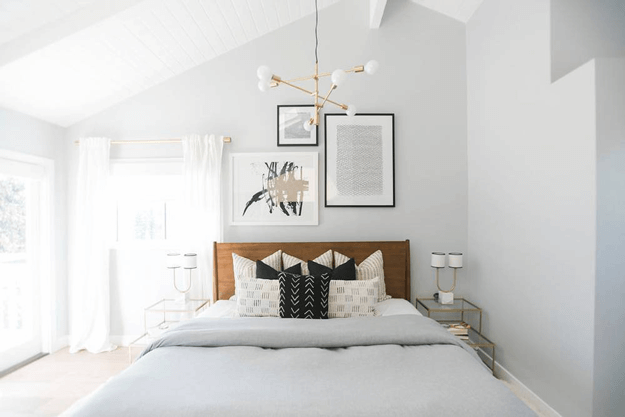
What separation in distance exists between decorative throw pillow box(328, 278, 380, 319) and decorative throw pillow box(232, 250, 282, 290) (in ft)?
2.13

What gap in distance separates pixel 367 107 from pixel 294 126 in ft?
2.34

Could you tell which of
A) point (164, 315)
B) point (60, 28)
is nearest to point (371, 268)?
point (164, 315)

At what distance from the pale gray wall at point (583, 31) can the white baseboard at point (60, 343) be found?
15.1 ft

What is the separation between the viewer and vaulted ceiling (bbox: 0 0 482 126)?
96.5 inches

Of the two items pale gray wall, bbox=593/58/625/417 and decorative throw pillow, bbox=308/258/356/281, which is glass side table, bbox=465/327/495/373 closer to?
pale gray wall, bbox=593/58/625/417

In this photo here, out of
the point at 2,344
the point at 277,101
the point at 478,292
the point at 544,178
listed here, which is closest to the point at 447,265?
the point at 478,292

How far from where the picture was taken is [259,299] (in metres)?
2.69

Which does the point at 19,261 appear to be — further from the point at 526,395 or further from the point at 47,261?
the point at 526,395

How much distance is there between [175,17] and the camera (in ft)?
9.23

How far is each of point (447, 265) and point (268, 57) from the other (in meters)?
2.60

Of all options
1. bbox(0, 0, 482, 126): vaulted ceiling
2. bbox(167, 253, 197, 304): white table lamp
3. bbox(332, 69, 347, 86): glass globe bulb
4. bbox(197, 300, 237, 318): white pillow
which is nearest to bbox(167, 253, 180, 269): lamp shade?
bbox(167, 253, 197, 304): white table lamp

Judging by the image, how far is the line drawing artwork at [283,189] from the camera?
349 centimetres

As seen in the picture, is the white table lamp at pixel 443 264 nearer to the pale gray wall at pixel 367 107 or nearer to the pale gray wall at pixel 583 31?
the pale gray wall at pixel 367 107

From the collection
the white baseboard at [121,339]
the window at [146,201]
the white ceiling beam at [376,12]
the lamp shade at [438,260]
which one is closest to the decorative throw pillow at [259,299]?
the window at [146,201]
